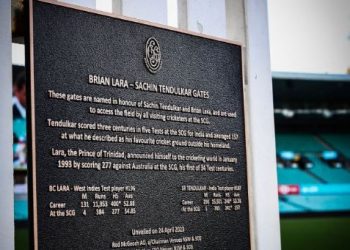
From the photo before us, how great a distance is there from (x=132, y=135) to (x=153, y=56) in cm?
51

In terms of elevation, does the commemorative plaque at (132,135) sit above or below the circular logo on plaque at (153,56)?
below

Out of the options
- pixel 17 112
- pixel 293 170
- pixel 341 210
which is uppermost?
pixel 17 112

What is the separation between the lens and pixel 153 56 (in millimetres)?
3682

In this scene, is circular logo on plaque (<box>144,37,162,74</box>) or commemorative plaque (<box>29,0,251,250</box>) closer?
commemorative plaque (<box>29,0,251,250</box>)

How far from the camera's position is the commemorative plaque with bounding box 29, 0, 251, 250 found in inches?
121

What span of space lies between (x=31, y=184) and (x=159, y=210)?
852 mm

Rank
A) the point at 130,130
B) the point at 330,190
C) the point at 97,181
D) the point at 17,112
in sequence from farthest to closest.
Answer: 1. the point at 330,190
2. the point at 17,112
3. the point at 130,130
4. the point at 97,181

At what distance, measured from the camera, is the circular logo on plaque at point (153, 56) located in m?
3.64

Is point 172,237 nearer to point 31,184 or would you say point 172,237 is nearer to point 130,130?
point 130,130

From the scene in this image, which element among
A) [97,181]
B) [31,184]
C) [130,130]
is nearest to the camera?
[31,184]

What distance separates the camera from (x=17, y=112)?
16.3m

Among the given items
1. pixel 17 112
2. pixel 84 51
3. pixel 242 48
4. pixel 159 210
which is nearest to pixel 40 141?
pixel 84 51

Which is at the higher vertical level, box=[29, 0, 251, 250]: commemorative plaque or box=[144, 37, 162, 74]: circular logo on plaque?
box=[144, 37, 162, 74]: circular logo on plaque

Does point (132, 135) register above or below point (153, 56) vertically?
below
